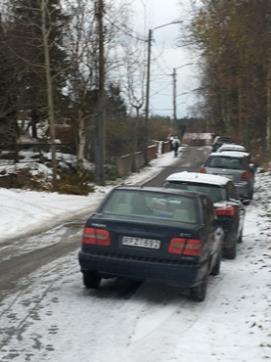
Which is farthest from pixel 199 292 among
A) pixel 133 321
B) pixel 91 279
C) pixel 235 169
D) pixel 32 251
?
pixel 235 169

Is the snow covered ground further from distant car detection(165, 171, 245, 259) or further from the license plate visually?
distant car detection(165, 171, 245, 259)

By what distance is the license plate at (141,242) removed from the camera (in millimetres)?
8328

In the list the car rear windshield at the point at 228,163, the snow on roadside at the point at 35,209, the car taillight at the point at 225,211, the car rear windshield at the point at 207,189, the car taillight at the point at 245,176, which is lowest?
the snow on roadside at the point at 35,209

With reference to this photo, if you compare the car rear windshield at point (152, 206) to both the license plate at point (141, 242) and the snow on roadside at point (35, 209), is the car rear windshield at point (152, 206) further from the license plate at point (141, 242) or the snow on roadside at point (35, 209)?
the snow on roadside at point (35, 209)

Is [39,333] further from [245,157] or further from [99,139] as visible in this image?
[99,139]

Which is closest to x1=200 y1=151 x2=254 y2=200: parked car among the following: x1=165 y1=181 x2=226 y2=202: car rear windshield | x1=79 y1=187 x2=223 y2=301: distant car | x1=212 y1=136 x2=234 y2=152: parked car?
x1=165 y1=181 x2=226 y2=202: car rear windshield

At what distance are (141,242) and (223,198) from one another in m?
4.63

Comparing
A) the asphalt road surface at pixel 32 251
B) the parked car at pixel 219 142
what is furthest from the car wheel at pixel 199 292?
the parked car at pixel 219 142

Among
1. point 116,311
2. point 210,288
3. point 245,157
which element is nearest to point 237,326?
point 116,311

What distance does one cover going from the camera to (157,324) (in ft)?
24.5

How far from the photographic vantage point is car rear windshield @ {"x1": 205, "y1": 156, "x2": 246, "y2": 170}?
70.6 ft

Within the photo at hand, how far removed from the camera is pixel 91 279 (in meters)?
8.84

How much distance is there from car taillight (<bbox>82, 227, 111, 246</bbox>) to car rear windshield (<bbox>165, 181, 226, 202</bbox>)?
4.32 meters

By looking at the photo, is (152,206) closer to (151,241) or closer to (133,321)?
(151,241)
